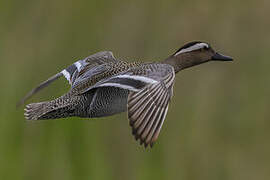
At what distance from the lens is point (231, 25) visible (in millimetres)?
6168

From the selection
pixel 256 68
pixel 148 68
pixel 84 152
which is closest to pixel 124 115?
pixel 84 152

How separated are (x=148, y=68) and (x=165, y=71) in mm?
132

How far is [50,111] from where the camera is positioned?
4656 millimetres

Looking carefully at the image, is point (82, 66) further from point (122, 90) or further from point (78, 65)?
point (122, 90)

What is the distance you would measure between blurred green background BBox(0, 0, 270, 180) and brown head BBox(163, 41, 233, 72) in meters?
0.32

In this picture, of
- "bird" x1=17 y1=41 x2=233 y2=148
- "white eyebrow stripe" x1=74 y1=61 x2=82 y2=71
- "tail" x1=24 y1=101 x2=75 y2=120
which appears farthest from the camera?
"white eyebrow stripe" x1=74 y1=61 x2=82 y2=71

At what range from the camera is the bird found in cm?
411

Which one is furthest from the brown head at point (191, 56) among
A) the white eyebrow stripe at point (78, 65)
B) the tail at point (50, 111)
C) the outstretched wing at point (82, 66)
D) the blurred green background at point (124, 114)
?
the tail at point (50, 111)

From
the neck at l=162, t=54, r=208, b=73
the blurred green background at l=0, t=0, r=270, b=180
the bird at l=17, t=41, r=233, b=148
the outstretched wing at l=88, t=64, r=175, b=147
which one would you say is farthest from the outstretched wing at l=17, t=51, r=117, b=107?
the outstretched wing at l=88, t=64, r=175, b=147

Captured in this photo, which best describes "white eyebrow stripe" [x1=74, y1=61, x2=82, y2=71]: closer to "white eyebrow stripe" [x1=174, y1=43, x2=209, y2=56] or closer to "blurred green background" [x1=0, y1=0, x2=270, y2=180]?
"blurred green background" [x1=0, y1=0, x2=270, y2=180]

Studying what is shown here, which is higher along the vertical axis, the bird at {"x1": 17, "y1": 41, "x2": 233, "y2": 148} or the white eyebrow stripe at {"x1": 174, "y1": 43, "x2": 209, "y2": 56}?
the white eyebrow stripe at {"x1": 174, "y1": 43, "x2": 209, "y2": 56}

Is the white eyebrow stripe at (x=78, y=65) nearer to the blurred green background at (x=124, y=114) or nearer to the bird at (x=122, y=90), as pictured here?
the bird at (x=122, y=90)

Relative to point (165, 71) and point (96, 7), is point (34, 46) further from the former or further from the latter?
point (165, 71)

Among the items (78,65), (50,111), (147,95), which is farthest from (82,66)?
(147,95)
